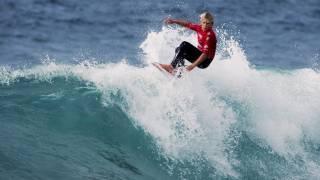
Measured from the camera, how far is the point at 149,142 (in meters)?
12.3

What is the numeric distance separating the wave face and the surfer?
0.76 metres

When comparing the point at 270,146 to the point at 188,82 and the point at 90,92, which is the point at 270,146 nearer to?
the point at 188,82

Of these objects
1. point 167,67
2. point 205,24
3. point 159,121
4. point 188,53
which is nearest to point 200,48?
point 188,53

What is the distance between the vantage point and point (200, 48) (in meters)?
11.8

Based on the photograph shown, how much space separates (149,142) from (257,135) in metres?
2.87

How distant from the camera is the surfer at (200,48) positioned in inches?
450

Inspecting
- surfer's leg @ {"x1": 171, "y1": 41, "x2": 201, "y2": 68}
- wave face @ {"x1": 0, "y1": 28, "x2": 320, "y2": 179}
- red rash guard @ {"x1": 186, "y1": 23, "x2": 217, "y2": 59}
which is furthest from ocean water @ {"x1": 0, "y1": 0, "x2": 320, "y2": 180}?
red rash guard @ {"x1": 186, "y1": 23, "x2": 217, "y2": 59}

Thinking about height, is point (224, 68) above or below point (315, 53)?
above

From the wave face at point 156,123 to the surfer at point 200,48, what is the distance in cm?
76

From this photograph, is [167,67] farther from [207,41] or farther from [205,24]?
[205,24]

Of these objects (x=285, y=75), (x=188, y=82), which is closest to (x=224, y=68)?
(x=188, y=82)

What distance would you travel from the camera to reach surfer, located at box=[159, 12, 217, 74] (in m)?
11.4

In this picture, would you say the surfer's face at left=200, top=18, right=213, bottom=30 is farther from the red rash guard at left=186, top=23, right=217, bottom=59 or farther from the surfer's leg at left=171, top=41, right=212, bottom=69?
the surfer's leg at left=171, top=41, right=212, bottom=69

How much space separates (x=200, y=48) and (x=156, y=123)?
72.5 inches
